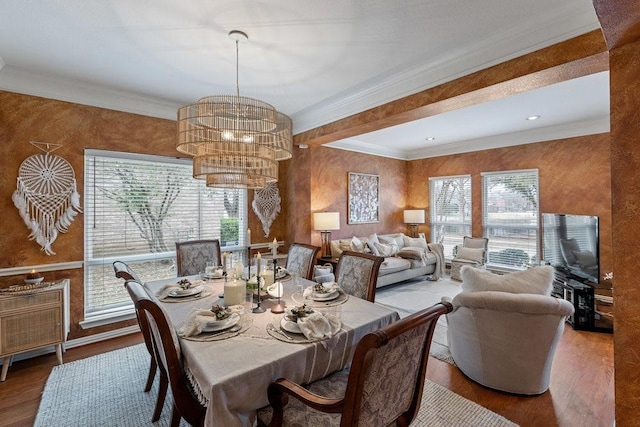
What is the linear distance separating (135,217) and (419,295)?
13.8 ft

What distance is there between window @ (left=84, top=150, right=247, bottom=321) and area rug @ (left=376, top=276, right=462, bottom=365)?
275cm

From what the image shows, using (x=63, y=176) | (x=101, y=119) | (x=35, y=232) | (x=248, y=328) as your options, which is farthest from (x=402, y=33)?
(x=35, y=232)

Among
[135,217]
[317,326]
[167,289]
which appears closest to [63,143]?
[135,217]

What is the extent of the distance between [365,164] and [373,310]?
4354 mm

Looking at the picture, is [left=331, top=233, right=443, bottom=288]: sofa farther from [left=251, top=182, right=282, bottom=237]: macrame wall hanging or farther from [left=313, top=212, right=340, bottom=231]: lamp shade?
[left=251, top=182, right=282, bottom=237]: macrame wall hanging

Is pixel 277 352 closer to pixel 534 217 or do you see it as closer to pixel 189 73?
pixel 189 73

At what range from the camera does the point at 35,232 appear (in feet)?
8.98

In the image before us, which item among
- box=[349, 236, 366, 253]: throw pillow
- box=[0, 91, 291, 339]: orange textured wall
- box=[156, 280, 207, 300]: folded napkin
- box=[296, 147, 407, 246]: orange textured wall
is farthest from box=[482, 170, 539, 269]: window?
box=[0, 91, 291, 339]: orange textured wall

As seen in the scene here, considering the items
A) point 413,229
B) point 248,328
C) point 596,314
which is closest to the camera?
point 248,328

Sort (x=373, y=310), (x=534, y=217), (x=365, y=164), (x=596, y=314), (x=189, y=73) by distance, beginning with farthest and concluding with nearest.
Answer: (x=365, y=164), (x=534, y=217), (x=596, y=314), (x=189, y=73), (x=373, y=310)

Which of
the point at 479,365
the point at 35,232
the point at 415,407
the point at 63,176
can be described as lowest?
the point at 479,365

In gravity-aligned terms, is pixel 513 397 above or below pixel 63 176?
below

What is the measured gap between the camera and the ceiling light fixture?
1.92 metres

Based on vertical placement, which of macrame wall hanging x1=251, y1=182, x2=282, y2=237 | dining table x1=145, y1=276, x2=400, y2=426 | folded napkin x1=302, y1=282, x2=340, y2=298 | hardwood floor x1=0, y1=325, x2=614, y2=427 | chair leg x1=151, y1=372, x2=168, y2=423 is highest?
macrame wall hanging x1=251, y1=182, x2=282, y2=237
